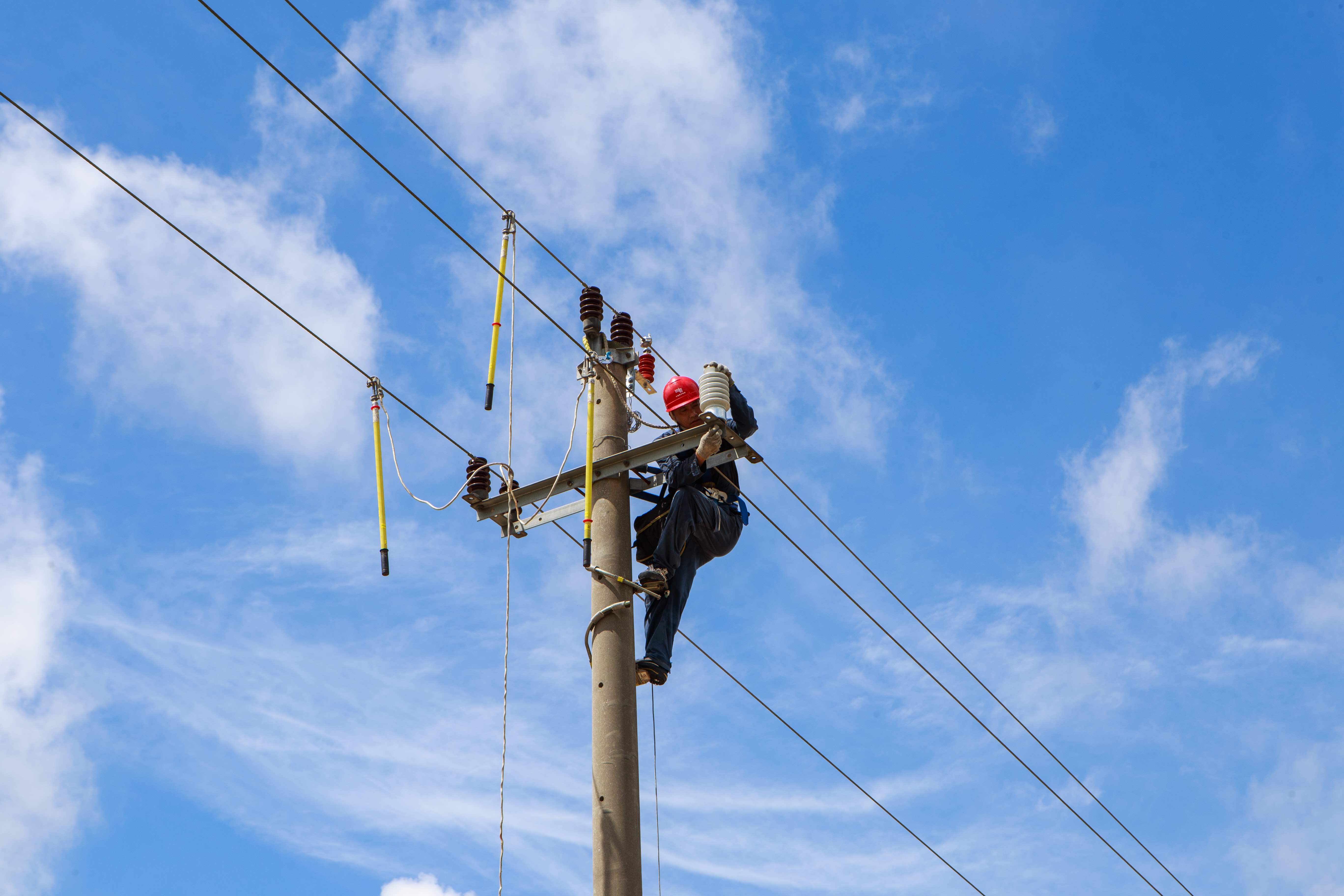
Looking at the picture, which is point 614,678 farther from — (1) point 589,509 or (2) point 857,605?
(2) point 857,605

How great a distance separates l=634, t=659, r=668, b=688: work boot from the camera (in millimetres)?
8336

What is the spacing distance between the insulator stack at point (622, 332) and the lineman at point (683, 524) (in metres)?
0.43

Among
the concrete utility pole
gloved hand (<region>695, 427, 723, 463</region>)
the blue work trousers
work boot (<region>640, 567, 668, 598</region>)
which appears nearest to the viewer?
the concrete utility pole

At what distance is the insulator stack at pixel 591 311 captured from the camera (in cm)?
882

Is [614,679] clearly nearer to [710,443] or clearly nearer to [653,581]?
[653,581]

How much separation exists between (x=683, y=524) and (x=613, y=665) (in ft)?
4.90

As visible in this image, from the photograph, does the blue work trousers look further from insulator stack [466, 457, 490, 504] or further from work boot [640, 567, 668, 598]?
insulator stack [466, 457, 490, 504]

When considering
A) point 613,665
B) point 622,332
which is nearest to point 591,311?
point 622,332

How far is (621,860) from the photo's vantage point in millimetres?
7234

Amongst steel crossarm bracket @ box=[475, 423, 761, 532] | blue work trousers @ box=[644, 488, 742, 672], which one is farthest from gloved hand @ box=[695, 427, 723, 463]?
blue work trousers @ box=[644, 488, 742, 672]

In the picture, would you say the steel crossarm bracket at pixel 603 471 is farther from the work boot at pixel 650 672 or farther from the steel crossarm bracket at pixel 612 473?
the work boot at pixel 650 672

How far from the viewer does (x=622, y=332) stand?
350 inches

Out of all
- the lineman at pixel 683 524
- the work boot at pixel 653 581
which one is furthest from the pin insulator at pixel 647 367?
the work boot at pixel 653 581

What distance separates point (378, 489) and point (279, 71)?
2.52 m
